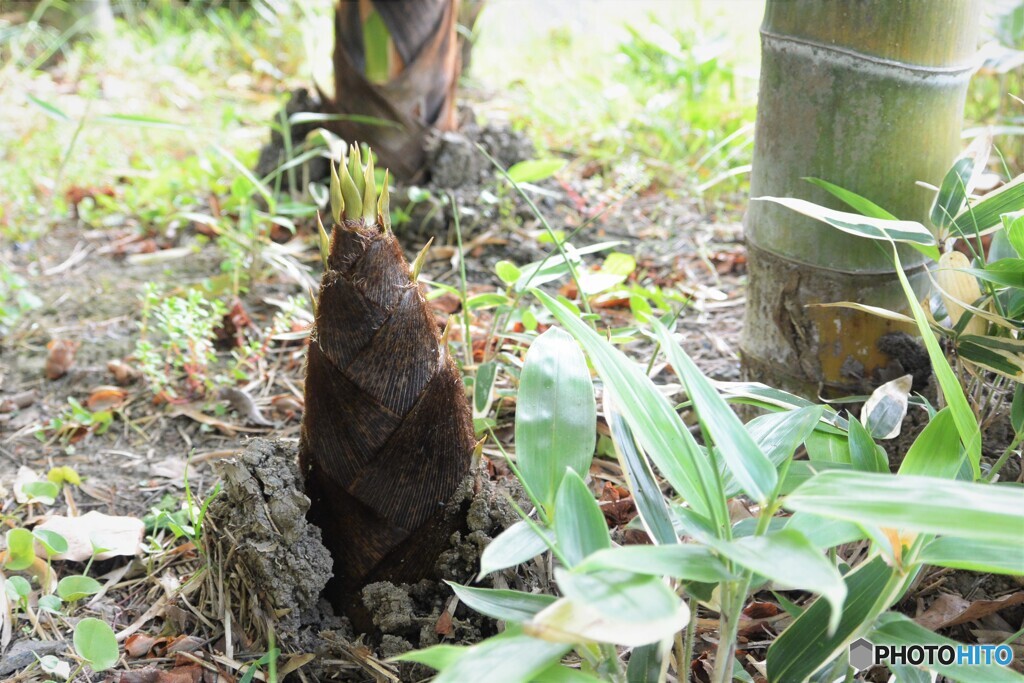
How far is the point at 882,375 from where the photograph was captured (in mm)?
1416

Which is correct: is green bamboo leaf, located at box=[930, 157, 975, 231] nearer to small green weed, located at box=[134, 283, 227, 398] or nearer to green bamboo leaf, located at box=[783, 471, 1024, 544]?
green bamboo leaf, located at box=[783, 471, 1024, 544]

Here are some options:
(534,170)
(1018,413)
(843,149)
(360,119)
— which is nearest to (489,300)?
(534,170)

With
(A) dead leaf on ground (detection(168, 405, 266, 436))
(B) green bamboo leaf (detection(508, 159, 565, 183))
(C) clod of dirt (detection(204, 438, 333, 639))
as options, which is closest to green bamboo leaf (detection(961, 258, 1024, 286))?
(C) clod of dirt (detection(204, 438, 333, 639))

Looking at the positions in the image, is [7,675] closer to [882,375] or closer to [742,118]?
[882,375]

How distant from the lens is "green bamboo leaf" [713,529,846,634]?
640 mm

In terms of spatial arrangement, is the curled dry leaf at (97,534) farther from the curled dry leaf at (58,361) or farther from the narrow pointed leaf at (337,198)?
the narrow pointed leaf at (337,198)

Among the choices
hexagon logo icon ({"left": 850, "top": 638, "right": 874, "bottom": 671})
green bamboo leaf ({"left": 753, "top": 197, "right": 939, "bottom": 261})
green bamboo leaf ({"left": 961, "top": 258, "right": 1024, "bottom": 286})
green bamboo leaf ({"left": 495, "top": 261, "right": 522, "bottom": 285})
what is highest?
green bamboo leaf ({"left": 753, "top": 197, "right": 939, "bottom": 261})

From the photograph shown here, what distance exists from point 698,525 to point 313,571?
1.87ft

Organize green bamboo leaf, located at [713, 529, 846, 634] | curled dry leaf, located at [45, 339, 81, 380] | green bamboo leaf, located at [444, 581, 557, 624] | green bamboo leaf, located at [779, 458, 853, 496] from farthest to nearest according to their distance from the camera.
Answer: curled dry leaf, located at [45, 339, 81, 380] → green bamboo leaf, located at [779, 458, 853, 496] → green bamboo leaf, located at [444, 581, 557, 624] → green bamboo leaf, located at [713, 529, 846, 634]

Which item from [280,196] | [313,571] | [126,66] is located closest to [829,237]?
[313,571]

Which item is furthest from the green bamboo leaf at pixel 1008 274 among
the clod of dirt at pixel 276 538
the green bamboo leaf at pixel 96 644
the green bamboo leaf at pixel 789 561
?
the green bamboo leaf at pixel 96 644

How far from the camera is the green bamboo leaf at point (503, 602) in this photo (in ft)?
2.83

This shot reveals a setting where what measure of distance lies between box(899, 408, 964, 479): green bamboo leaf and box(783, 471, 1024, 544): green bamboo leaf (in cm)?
25

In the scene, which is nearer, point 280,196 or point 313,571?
point 313,571
